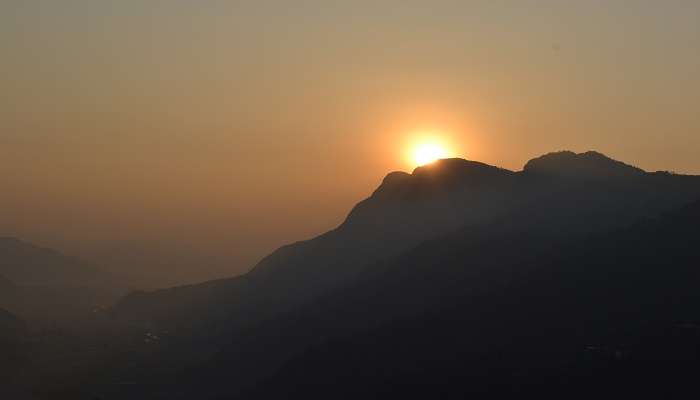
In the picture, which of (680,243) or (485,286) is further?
(485,286)

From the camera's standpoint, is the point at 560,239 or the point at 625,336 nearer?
the point at 625,336

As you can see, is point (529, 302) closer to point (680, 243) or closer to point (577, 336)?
point (577, 336)

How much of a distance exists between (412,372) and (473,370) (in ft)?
38.6

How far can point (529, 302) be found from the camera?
163 metres

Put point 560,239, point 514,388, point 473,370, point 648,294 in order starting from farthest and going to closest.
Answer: point 560,239, point 648,294, point 473,370, point 514,388

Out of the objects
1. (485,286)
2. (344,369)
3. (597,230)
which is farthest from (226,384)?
(597,230)

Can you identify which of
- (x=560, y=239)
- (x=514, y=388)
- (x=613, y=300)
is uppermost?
(x=560, y=239)

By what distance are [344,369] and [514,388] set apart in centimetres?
3905

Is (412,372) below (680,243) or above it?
below

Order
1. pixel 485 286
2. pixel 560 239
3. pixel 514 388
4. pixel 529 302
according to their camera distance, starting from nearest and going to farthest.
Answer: pixel 514 388
pixel 529 302
pixel 485 286
pixel 560 239

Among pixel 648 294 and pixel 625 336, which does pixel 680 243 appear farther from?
pixel 625 336

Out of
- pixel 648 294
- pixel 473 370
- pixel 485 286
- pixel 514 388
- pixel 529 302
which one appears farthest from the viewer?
pixel 485 286

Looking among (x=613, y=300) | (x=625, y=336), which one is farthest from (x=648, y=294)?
(x=625, y=336)

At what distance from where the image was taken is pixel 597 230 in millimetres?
198750
